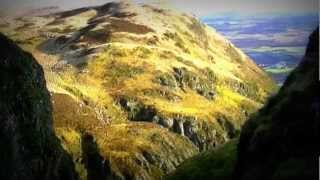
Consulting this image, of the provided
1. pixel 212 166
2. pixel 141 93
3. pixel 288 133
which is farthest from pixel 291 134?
pixel 141 93

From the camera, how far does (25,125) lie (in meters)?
64.5

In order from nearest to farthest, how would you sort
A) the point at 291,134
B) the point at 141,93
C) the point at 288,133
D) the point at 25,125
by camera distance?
the point at 291,134
the point at 288,133
the point at 25,125
the point at 141,93

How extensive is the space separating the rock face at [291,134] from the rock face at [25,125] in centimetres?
2635

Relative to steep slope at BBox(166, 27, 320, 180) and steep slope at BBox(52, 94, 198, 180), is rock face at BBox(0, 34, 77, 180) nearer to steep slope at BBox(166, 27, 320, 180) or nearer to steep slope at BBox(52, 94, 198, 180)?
steep slope at BBox(166, 27, 320, 180)

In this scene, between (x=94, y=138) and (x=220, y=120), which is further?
(x=220, y=120)

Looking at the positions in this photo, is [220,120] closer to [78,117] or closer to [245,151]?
[78,117]

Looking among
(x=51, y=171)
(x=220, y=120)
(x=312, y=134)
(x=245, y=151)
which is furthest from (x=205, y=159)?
(x=220, y=120)

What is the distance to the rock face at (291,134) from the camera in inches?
1209

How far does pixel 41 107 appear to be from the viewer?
7100 centimetres

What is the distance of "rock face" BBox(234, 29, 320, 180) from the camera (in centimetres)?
3070

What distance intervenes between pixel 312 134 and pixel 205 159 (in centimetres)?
3377

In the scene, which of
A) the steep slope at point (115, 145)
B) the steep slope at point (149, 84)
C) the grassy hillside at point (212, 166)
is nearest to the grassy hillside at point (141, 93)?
the steep slope at point (149, 84)

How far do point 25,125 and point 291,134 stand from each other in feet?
122

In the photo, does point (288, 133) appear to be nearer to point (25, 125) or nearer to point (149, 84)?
point (25, 125)
